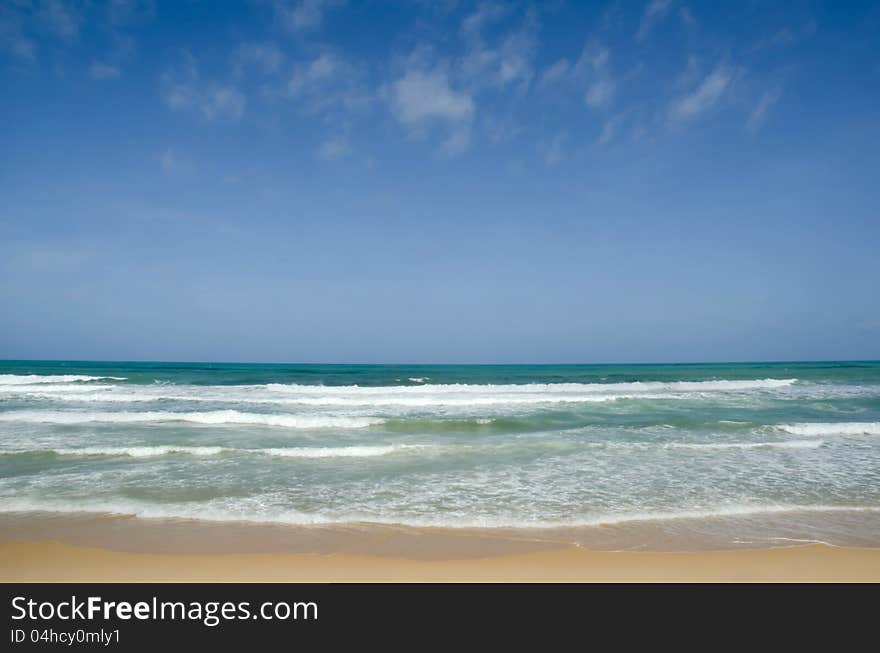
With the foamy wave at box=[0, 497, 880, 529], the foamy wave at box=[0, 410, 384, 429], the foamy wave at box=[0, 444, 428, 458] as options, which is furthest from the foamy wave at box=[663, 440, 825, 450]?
the foamy wave at box=[0, 410, 384, 429]

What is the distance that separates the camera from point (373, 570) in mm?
3869

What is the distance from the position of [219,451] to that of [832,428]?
1465cm

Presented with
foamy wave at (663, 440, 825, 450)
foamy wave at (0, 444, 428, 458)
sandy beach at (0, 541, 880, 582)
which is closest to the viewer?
sandy beach at (0, 541, 880, 582)

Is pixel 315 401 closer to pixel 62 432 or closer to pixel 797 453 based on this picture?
pixel 62 432

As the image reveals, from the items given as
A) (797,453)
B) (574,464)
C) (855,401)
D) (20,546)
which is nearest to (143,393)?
(20,546)

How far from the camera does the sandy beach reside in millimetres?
3742

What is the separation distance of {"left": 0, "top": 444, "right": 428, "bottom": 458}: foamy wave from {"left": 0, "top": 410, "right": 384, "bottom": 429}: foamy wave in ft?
11.5

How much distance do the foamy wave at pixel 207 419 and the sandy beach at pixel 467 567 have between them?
842cm

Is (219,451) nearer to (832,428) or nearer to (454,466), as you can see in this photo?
(454,466)
